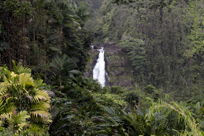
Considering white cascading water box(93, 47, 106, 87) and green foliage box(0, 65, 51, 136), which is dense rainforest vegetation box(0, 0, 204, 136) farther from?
white cascading water box(93, 47, 106, 87)

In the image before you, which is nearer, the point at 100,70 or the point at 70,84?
the point at 70,84

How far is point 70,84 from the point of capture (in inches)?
453

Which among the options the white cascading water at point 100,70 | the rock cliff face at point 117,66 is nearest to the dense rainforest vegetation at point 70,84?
the rock cliff face at point 117,66

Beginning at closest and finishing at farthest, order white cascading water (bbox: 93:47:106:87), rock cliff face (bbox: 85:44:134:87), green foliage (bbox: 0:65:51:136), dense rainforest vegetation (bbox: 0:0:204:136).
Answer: dense rainforest vegetation (bbox: 0:0:204:136), green foliage (bbox: 0:65:51:136), white cascading water (bbox: 93:47:106:87), rock cliff face (bbox: 85:44:134:87)

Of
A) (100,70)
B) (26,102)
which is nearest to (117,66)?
(100,70)

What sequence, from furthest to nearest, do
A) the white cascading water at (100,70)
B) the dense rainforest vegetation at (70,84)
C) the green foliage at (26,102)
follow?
1. the white cascading water at (100,70)
2. the green foliage at (26,102)
3. the dense rainforest vegetation at (70,84)

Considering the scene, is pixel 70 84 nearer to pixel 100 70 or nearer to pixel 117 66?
pixel 100 70

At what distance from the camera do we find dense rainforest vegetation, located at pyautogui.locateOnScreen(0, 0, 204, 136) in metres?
4.88

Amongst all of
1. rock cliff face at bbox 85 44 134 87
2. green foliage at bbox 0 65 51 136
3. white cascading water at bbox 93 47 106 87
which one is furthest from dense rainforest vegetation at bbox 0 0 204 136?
white cascading water at bbox 93 47 106 87

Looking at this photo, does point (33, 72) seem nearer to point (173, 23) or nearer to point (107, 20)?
point (173, 23)

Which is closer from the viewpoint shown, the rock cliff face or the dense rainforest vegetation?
the dense rainforest vegetation

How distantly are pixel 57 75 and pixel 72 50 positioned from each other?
3.95 meters

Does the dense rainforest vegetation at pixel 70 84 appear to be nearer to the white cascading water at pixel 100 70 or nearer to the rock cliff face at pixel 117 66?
the rock cliff face at pixel 117 66

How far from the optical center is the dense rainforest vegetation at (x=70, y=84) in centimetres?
488
